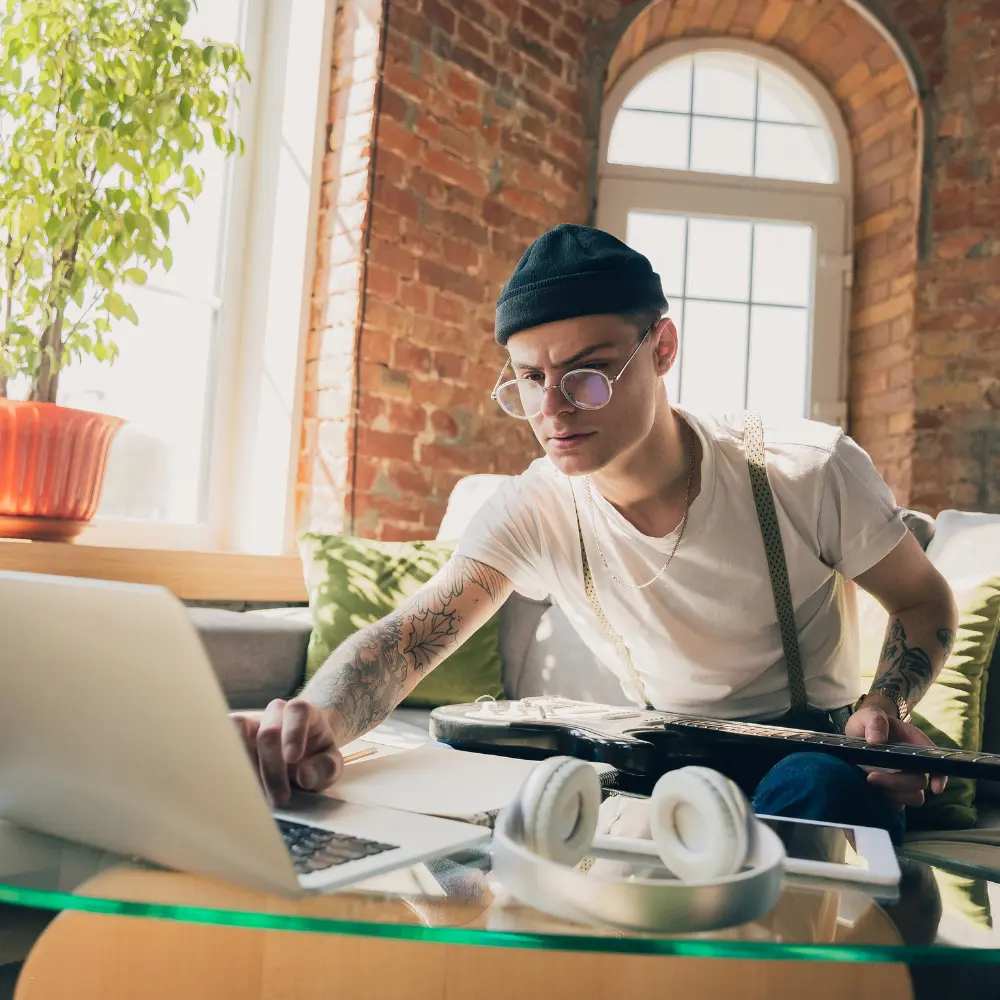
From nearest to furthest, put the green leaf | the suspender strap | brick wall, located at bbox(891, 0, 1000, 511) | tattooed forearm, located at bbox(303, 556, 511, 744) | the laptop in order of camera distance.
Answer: the laptop → tattooed forearm, located at bbox(303, 556, 511, 744) → the suspender strap → the green leaf → brick wall, located at bbox(891, 0, 1000, 511)

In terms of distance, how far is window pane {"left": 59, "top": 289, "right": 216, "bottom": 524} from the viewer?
126 inches

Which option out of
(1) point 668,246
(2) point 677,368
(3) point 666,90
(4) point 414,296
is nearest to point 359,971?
(4) point 414,296

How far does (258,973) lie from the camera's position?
2.96 ft

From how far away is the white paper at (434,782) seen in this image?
0.88m

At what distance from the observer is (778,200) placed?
14.3 feet

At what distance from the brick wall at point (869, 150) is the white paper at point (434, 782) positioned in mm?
3487

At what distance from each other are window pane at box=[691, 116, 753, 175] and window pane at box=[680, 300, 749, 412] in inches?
23.5

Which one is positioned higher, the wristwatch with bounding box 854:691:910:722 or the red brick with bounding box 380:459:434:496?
the red brick with bounding box 380:459:434:496

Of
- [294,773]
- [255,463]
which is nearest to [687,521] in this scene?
[294,773]

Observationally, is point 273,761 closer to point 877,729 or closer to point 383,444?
point 877,729

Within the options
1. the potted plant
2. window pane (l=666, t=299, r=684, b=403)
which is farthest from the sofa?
window pane (l=666, t=299, r=684, b=403)

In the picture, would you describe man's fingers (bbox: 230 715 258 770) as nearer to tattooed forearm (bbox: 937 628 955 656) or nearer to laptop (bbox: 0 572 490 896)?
laptop (bbox: 0 572 490 896)

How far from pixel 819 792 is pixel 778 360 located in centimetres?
352

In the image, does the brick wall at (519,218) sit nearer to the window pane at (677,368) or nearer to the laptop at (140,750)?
the window pane at (677,368)
